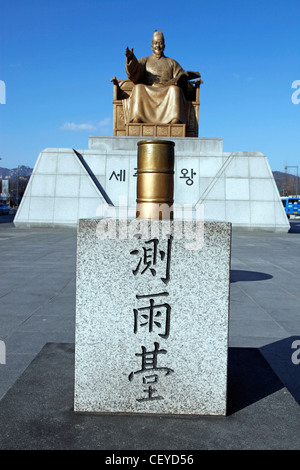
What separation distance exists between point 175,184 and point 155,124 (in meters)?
2.34

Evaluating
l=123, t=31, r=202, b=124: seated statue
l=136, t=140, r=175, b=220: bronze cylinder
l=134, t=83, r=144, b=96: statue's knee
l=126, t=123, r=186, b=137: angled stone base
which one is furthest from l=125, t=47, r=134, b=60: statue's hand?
l=136, t=140, r=175, b=220: bronze cylinder

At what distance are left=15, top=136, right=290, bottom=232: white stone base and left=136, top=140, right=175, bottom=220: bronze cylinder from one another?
13.4m

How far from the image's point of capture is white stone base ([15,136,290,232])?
52.9 feet

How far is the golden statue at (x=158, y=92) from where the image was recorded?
51.9 ft

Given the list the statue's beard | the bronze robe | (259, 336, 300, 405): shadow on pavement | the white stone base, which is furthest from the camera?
the statue's beard

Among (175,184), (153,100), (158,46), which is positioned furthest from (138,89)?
(175,184)

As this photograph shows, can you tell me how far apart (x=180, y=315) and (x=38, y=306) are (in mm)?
3174

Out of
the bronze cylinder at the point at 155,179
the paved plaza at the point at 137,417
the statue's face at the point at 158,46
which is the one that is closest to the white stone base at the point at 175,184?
the statue's face at the point at 158,46

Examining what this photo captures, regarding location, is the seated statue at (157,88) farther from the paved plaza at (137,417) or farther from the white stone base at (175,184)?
the paved plaza at (137,417)

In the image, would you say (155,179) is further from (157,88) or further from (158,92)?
(157,88)

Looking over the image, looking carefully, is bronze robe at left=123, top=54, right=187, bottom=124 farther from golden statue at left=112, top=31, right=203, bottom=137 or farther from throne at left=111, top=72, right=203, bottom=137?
throne at left=111, top=72, right=203, bottom=137

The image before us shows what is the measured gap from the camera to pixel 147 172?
2.65 metres

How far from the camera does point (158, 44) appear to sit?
16656mm
